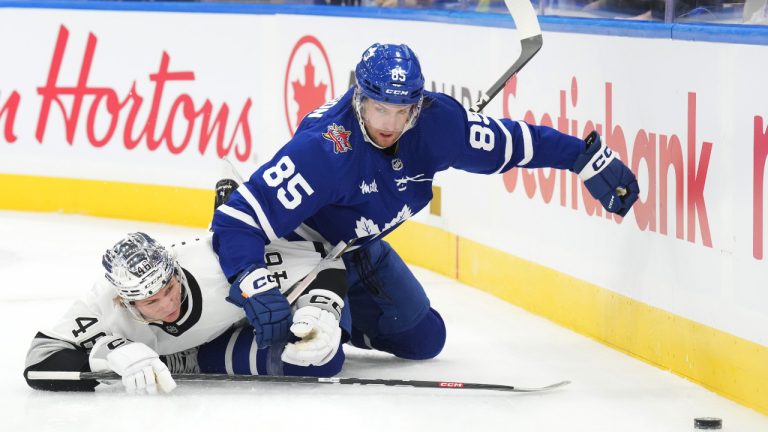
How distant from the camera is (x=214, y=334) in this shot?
4.04m

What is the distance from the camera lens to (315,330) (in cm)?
381

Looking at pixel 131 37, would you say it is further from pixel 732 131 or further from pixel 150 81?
pixel 732 131

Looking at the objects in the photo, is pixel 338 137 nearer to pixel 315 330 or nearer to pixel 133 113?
pixel 315 330

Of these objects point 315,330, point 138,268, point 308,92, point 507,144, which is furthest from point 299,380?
point 308,92

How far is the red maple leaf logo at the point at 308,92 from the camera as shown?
21.6 feet

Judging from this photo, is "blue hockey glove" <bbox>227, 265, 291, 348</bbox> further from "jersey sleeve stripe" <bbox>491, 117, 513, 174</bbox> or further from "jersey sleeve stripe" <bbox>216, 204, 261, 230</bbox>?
"jersey sleeve stripe" <bbox>491, 117, 513, 174</bbox>

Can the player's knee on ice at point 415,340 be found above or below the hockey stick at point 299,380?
below

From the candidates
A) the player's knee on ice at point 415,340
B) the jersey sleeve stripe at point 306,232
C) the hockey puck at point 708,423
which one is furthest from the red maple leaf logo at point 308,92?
the hockey puck at point 708,423

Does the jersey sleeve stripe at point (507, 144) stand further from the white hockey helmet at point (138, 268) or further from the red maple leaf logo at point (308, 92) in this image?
the red maple leaf logo at point (308, 92)

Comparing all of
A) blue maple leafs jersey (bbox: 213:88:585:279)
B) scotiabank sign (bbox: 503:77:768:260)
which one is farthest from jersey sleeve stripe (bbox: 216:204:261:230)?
scotiabank sign (bbox: 503:77:768:260)

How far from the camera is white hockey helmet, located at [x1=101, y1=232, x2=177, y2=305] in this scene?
12.1ft

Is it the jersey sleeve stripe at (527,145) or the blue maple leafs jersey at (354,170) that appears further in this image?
the jersey sleeve stripe at (527,145)

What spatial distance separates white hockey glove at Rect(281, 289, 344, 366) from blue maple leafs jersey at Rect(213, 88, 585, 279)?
0.62ft

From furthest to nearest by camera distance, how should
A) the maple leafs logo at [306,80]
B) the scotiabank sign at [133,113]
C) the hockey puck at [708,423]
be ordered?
the scotiabank sign at [133,113], the maple leafs logo at [306,80], the hockey puck at [708,423]
